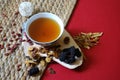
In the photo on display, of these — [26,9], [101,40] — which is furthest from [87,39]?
[26,9]

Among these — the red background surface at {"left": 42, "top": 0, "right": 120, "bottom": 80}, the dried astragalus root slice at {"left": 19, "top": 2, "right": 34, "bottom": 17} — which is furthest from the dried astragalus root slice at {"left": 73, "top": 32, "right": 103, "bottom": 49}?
the dried astragalus root slice at {"left": 19, "top": 2, "right": 34, "bottom": 17}

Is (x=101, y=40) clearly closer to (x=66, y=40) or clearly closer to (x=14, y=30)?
(x=66, y=40)

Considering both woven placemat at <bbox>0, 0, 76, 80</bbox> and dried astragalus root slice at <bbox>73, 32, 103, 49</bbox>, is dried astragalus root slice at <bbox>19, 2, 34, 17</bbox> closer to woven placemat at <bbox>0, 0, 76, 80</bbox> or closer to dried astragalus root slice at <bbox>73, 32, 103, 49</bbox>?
woven placemat at <bbox>0, 0, 76, 80</bbox>

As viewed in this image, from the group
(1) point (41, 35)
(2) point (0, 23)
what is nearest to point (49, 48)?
(1) point (41, 35)

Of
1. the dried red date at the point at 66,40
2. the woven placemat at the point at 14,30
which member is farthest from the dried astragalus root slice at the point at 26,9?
the dried red date at the point at 66,40

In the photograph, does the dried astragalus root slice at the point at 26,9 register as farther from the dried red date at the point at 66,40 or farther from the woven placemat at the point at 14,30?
the dried red date at the point at 66,40

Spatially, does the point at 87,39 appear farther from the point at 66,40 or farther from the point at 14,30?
the point at 14,30

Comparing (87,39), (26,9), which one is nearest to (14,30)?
(26,9)
